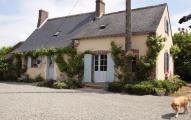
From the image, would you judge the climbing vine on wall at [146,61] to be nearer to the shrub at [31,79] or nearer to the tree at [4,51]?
the shrub at [31,79]

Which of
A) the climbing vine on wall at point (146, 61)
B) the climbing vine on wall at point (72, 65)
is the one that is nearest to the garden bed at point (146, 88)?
the climbing vine on wall at point (146, 61)

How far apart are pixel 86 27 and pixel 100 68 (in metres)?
4.21

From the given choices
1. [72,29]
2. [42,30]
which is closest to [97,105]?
[72,29]

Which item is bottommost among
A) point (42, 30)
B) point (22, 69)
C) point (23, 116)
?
point (23, 116)

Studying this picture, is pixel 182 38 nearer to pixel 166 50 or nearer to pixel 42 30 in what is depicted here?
pixel 166 50

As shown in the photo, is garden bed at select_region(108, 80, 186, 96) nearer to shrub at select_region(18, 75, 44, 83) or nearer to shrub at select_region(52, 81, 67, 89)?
shrub at select_region(52, 81, 67, 89)

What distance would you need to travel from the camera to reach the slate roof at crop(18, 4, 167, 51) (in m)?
20.9

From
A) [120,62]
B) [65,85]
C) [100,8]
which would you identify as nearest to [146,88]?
[120,62]

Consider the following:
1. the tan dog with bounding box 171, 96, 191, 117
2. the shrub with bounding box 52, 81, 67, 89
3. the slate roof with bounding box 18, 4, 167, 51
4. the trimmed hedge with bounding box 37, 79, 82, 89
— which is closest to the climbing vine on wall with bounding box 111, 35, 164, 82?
the slate roof with bounding box 18, 4, 167, 51

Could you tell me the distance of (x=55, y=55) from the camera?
24.2 metres

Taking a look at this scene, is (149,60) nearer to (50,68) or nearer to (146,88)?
(146,88)

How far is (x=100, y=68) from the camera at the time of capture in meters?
21.7

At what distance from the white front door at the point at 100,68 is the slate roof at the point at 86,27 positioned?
1.63m

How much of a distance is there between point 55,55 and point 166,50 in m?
8.48
